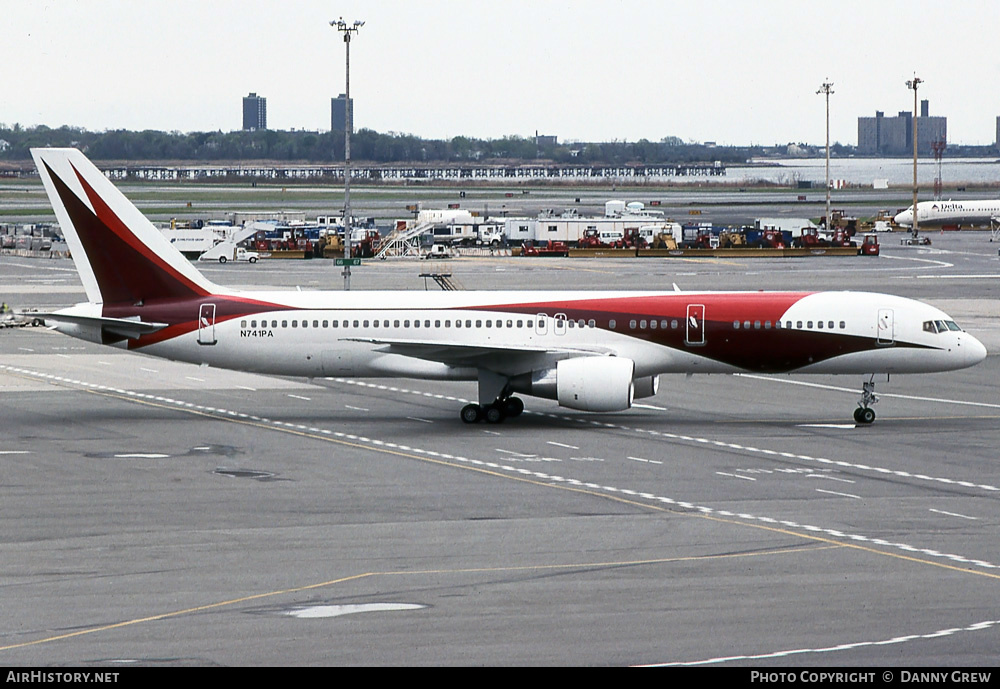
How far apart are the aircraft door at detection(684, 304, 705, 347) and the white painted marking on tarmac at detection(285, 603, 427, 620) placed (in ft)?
74.4

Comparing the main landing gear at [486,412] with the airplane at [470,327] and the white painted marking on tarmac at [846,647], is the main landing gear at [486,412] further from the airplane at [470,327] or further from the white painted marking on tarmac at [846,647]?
the white painted marking on tarmac at [846,647]

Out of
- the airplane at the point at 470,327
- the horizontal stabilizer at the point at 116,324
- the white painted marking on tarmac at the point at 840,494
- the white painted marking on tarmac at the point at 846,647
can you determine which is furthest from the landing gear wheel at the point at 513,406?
the white painted marking on tarmac at the point at 846,647

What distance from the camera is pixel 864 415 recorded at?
43188 mm

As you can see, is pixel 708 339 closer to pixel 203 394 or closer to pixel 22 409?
pixel 203 394

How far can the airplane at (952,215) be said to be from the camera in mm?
183500

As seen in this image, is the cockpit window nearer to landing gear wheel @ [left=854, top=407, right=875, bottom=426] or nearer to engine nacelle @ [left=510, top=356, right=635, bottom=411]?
landing gear wheel @ [left=854, top=407, right=875, bottom=426]

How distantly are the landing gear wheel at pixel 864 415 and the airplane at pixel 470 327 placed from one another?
44 mm

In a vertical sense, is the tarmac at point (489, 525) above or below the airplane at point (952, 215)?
below

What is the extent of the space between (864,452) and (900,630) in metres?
17.9

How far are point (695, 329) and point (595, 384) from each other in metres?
4.11

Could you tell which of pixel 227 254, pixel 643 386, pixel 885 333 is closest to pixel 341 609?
pixel 643 386

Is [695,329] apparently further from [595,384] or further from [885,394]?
[885,394]

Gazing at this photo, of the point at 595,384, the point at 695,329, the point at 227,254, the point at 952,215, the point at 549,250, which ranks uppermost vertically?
the point at 952,215

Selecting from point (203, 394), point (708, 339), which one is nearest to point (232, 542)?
point (708, 339)
